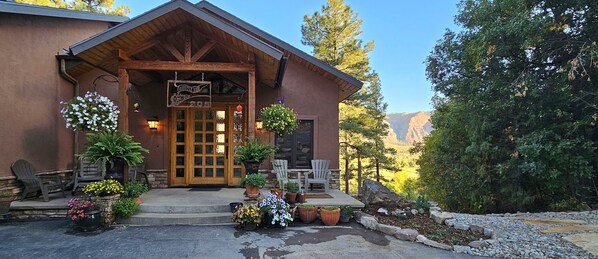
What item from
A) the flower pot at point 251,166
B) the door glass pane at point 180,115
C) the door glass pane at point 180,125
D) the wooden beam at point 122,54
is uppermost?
the wooden beam at point 122,54

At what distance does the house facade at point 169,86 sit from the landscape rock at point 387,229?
2.84m

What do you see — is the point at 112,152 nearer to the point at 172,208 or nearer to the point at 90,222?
the point at 90,222

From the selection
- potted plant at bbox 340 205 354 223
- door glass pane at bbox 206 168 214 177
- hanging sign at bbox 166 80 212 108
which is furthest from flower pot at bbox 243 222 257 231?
door glass pane at bbox 206 168 214 177

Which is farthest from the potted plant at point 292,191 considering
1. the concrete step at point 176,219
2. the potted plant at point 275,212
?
the concrete step at point 176,219

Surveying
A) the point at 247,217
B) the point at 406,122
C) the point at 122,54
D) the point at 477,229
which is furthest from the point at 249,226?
the point at 406,122

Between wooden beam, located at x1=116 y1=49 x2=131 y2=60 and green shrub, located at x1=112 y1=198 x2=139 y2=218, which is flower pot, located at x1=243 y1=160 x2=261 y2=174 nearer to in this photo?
green shrub, located at x1=112 y1=198 x2=139 y2=218

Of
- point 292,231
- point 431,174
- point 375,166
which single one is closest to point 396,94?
point 375,166

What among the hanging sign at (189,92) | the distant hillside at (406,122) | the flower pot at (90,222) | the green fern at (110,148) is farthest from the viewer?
the distant hillside at (406,122)

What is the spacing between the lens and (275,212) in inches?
198

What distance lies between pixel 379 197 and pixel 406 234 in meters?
2.17

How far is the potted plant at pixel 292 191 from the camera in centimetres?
589

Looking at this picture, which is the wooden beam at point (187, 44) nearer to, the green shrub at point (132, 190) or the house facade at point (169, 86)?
the house facade at point (169, 86)

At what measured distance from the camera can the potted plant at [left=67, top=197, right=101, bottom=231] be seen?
4719 mm

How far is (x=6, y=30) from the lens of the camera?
6.05 metres
